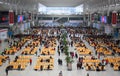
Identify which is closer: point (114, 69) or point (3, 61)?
point (114, 69)

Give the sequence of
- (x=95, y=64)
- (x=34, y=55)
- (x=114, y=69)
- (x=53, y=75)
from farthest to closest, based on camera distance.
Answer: (x=34, y=55) → (x=95, y=64) → (x=114, y=69) → (x=53, y=75)

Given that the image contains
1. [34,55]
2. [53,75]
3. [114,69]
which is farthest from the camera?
[34,55]

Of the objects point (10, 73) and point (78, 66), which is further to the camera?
point (78, 66)

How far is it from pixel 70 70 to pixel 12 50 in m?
14.7

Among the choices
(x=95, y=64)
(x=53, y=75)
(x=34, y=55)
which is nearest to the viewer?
(x=53, y=75)

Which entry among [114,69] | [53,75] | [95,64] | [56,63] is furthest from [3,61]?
[114,69]

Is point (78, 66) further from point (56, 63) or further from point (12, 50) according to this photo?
point (12, 50)

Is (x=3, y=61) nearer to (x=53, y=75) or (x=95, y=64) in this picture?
(x=53, y=75)

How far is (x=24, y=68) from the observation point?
29.9m

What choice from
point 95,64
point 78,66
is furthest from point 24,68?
point 95,64

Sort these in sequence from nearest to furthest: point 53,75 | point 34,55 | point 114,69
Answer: point 53,75 → point 114,69 → point 34,55

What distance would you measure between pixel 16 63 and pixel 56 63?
17.0 ft

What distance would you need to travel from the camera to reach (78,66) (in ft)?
99.1

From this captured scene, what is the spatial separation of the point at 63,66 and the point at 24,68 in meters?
4.94
